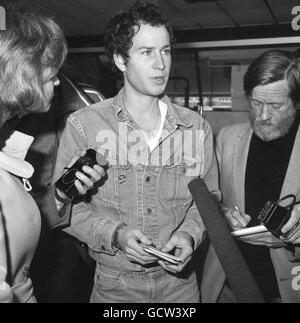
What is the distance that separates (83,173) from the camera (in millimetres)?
927

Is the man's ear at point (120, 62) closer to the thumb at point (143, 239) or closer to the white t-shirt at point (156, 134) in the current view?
the white t-shirt at point (156, 134)

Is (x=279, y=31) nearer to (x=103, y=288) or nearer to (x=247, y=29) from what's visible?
(x=247, y=29)

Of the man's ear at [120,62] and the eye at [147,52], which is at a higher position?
the eye at [147,52]

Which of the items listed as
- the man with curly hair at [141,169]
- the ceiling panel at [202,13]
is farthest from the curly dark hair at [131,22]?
the ceiling panel at [202,13]

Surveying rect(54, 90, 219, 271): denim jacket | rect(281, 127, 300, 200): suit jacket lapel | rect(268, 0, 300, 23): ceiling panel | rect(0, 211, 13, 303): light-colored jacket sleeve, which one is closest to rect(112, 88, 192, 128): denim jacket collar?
rect(54, 90, 219, 271): denim jacket

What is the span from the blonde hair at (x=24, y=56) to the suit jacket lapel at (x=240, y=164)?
2.31 feet

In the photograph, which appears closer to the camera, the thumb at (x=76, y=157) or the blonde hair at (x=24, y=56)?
the blonde hair at (x=24, y=56)

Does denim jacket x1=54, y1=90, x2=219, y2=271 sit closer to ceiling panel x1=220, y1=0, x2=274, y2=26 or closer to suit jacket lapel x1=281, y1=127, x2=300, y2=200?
suit jacket lapel x1=281, y1=127, x2=300, y2=200

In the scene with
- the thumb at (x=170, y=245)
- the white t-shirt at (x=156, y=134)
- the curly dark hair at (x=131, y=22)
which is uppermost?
the curly dark hair at (x=131, y=22)

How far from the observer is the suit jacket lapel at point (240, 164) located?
1.27m

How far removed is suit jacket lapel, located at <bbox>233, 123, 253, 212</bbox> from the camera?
1.27m

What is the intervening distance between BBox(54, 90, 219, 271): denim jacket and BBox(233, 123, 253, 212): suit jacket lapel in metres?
0.20

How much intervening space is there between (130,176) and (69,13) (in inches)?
184

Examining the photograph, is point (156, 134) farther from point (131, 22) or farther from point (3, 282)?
point (3, 282)
